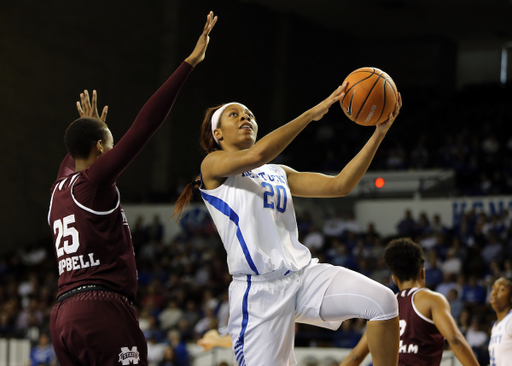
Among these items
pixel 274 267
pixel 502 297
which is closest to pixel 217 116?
pixel 274 267

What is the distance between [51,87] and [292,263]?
15.3 metres

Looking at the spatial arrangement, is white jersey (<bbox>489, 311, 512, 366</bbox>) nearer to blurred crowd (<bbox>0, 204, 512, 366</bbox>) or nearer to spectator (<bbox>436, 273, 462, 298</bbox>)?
blurred crowd (<bbox>0, 204, 512, 366</bbox>)

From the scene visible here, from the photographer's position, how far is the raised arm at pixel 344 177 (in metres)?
3.68

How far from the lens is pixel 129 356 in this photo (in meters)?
3.02

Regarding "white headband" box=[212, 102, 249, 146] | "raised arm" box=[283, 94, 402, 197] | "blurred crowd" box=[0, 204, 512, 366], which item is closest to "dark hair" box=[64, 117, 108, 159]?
"white headband" box=[212, 102, 249, 146]

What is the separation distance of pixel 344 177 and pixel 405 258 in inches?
43.2

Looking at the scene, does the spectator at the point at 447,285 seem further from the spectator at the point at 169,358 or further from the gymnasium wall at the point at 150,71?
the gymnasium wall at the point at 150,71

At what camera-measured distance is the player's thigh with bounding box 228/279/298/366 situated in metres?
3.52

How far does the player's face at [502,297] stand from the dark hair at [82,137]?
3.31 meters

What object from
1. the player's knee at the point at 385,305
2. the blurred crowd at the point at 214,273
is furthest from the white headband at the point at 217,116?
the blurred crowd at the point at 214,273

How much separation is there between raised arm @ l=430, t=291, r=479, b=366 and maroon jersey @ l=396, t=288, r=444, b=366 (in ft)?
0.37

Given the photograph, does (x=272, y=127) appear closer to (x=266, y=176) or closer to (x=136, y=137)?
(x=266, y=176)

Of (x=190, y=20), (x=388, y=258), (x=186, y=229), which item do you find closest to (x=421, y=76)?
(x=190, y=20)

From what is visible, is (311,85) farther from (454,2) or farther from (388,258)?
(388,258)
